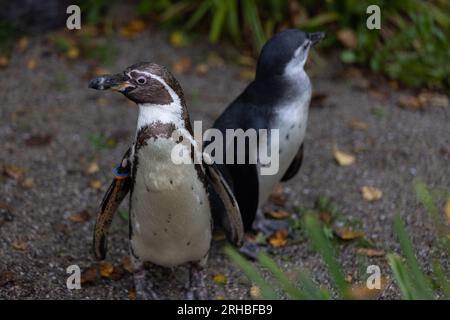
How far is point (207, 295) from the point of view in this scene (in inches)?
138

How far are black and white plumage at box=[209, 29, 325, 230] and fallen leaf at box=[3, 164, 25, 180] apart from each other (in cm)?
142

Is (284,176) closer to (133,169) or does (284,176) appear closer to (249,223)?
(249,223)

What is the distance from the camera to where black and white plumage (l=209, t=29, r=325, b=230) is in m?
3.66

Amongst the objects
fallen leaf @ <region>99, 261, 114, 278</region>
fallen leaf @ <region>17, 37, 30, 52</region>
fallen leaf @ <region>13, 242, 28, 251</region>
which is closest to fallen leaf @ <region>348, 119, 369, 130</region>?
fallen leaf @ <region>99, 261, 114, 278</region>

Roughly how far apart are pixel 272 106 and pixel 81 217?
4.23 feet

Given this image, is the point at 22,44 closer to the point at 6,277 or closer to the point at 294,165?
the point at 294,165

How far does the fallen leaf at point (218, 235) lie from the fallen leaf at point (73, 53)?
103 inches

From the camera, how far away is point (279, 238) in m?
4.03

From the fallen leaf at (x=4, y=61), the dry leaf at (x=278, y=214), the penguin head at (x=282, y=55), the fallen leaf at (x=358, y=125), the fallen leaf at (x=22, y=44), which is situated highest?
the fallen leaf at (x=22, y=44)

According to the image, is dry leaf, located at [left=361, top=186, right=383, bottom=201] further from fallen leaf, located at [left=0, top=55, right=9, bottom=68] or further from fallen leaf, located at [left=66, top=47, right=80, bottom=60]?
fallen leaf, located at [left=0, top=55, right=9, bottom=68]

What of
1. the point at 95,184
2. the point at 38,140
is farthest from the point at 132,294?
the point at 38,140

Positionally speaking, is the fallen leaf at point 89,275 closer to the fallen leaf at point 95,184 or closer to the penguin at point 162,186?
the penguin at point 162,186

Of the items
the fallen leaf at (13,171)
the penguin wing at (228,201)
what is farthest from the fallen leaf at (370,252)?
the fallen leaf at (13,171)

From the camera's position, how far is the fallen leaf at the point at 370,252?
374cm
